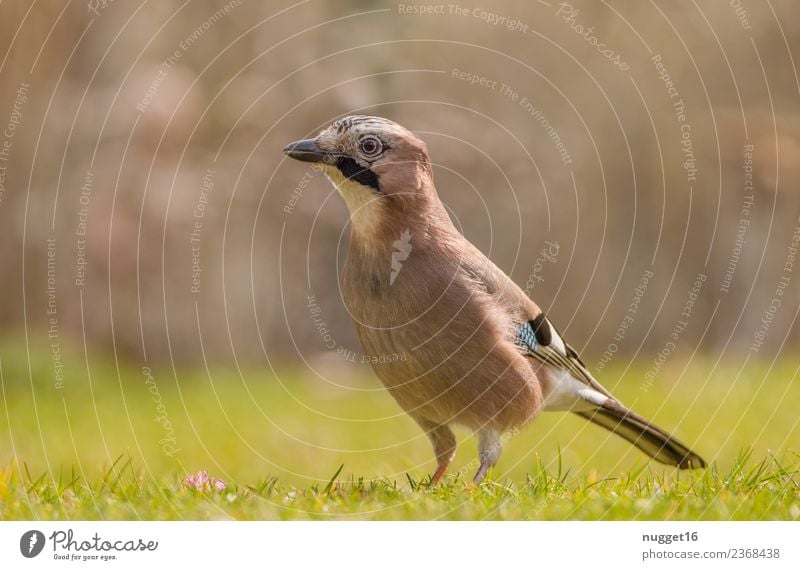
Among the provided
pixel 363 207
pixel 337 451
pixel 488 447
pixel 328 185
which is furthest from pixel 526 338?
pixel 328 185

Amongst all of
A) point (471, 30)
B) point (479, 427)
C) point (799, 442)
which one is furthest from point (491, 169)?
point (479, 427)

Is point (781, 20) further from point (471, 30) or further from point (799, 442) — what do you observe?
point (799, 442)

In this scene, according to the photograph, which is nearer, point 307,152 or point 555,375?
point 307,152

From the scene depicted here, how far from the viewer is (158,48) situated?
31.6ft

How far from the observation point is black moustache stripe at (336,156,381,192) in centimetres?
494

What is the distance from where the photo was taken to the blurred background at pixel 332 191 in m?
9.31

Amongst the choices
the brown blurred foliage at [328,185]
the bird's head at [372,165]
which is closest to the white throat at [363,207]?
the bird's head at [372,165]

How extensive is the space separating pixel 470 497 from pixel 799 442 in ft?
11.5

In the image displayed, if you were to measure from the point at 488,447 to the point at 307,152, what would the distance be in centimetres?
159

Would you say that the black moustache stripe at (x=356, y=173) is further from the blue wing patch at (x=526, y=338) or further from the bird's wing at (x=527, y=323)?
the blue wing patch at (x=526, y=338)

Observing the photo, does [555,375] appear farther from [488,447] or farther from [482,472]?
[482,472]

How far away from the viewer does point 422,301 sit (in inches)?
192

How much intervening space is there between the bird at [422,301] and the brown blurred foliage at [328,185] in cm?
408
